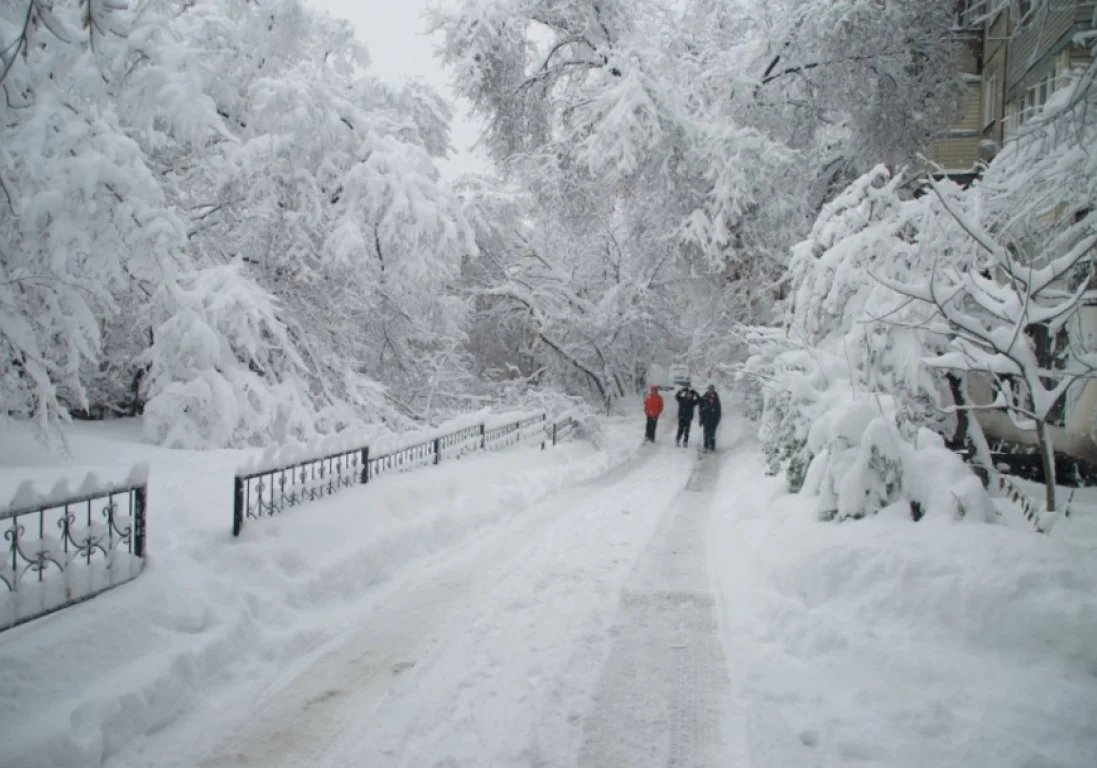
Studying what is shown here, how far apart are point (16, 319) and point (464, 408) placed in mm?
14617

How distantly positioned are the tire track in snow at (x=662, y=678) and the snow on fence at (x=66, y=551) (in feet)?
11.6

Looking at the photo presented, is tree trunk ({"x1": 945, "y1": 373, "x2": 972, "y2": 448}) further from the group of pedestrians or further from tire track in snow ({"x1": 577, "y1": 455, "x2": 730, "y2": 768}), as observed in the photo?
the group of pedestrians

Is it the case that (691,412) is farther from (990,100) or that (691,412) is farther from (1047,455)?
(990,100)

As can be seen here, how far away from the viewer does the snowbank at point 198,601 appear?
3859 mm

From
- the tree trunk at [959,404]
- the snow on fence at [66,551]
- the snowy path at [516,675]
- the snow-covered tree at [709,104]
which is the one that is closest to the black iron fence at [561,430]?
the snow-covered tree at [709,104]

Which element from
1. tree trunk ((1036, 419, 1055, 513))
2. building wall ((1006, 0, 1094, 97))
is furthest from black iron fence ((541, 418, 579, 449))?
building wall ((1006, 0, 1094, 97))

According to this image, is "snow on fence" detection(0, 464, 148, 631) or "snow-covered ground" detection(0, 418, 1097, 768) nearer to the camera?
"snow-covered ground" detection(0, 418, 1097, 768)

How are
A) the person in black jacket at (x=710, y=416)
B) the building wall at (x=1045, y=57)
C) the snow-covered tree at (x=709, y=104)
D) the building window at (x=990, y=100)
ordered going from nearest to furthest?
the building wall at (x=1045, y=57), the snow-covered tree at (x=709, y=104), the person in black jacket at (x=710, y=416), the building window at (x=990, y=100)

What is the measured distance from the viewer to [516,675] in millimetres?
4711

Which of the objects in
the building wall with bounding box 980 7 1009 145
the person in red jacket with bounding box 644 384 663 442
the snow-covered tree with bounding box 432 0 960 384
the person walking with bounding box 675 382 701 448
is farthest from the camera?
the building wall with bounding box 980 7 1009 145

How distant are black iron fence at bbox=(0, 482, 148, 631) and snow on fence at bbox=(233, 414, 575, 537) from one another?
3.20 feet

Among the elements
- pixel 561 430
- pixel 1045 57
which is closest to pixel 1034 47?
pixel 1045 57

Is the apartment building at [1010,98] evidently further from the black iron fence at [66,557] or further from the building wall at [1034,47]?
the black iron fence at [66,557]

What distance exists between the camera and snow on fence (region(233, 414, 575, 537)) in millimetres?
6562
